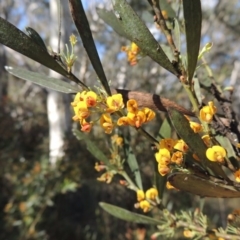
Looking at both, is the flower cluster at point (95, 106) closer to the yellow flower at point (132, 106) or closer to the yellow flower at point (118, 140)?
the yellow flower at point (132, 106)

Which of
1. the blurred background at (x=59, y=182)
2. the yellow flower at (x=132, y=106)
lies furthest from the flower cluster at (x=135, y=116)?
the blurred background at (x=59, y=182)

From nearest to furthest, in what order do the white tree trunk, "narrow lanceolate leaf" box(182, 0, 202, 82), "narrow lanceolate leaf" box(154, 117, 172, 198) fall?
"narrow lanceolate leaf" box(182, 0, 202, 82) < "narrow lanceolate leaf" box(154, 117, 172, 198) < the white tree trunk

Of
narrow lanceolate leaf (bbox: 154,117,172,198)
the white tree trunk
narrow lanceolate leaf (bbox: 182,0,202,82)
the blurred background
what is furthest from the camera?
the white tree trunk

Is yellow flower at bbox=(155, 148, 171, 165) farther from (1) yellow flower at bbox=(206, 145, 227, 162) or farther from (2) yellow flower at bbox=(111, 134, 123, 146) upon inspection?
(2) yellow flower at bbox=(111, 134, 123, 146)

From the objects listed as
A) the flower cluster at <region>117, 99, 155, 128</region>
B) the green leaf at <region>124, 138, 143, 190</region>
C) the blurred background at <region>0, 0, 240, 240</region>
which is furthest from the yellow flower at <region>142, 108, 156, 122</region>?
the blurred background at <region>0, 0, 240, 240</region>

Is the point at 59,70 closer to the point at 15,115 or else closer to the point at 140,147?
the point at 140,147

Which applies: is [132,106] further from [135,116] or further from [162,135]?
[162,135]

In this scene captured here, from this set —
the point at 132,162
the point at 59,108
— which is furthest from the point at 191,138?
the point at 59,108
